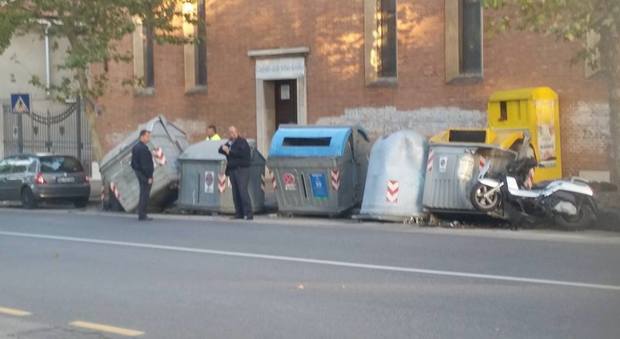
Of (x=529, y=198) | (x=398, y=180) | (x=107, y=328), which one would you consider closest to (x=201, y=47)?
(x=398, y=180)

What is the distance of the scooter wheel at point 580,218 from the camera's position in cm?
1520

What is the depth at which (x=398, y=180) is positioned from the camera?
17016mm

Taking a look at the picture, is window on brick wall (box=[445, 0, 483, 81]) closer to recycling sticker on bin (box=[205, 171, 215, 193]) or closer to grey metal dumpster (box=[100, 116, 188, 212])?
recycling sticker on bin (box=[205, 171, 215, 193])

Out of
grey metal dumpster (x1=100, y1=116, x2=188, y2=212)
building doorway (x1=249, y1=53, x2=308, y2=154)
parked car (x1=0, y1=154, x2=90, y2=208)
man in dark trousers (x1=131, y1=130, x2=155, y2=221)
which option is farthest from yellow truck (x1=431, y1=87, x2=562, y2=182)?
parked car (x1=0, y1=154, x2=90, y2=208)

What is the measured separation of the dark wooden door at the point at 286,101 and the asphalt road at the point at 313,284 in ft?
33.1

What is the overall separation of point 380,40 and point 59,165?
8627mm

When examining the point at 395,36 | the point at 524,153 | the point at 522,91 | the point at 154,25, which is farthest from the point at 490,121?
the point at 154,25

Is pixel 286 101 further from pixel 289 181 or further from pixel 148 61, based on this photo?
pixel 289 181

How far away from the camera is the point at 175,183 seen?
20.8 metres

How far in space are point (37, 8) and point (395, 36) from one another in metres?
8.81

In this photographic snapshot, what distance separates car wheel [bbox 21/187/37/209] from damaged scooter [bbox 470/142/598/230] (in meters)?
12.5

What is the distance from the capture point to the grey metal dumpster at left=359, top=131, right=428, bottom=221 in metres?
17.0

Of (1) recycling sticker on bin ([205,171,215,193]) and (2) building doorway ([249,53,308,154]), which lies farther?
(2) building doorway ([249,53,308,154])

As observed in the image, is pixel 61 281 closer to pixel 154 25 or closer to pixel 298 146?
pixel 298 146
